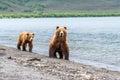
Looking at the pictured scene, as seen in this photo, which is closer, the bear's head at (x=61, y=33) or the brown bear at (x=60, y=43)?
the bear's head at (x=61, y=33)

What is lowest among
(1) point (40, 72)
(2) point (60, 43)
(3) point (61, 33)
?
(1) point (40, 72)

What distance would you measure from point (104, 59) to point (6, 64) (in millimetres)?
10458

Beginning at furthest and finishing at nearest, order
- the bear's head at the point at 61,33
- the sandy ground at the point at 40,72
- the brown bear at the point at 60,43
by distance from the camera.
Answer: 1. the brown bear at the point at 60,43
2. the bear's head at the point at 61,33
3. the sandy ground at the point at 40,72

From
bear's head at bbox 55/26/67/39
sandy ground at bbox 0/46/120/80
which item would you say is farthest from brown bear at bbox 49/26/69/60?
sandy ground at bbox 0/46/120/80

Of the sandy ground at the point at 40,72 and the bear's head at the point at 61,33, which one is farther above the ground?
the bear's head at the point at 61,33

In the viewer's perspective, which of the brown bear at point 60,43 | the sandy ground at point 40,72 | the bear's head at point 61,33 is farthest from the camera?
the brown bear at point 60,43

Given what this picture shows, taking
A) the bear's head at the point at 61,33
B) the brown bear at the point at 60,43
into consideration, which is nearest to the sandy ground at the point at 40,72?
the bear's head at the point at 61,33

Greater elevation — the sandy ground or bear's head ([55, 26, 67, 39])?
bear's head ([55, 26, 67, 39])

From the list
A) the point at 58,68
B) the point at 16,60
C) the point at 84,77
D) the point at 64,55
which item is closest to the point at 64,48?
the point at 64,55

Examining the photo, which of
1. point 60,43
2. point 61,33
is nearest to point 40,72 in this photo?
point 61,33

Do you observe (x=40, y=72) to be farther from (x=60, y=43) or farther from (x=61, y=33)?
(x=60, y=43)

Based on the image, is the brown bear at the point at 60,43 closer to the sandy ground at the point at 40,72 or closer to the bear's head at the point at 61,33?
the bear's head at the point at 61,33

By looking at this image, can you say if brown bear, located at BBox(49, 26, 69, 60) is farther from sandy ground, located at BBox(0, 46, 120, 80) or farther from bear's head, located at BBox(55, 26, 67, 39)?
sandy ground, located at BBox(0, 46, 120, 80)

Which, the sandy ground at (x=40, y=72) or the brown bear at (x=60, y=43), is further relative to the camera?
the brown bear at (x=60, y=43)
